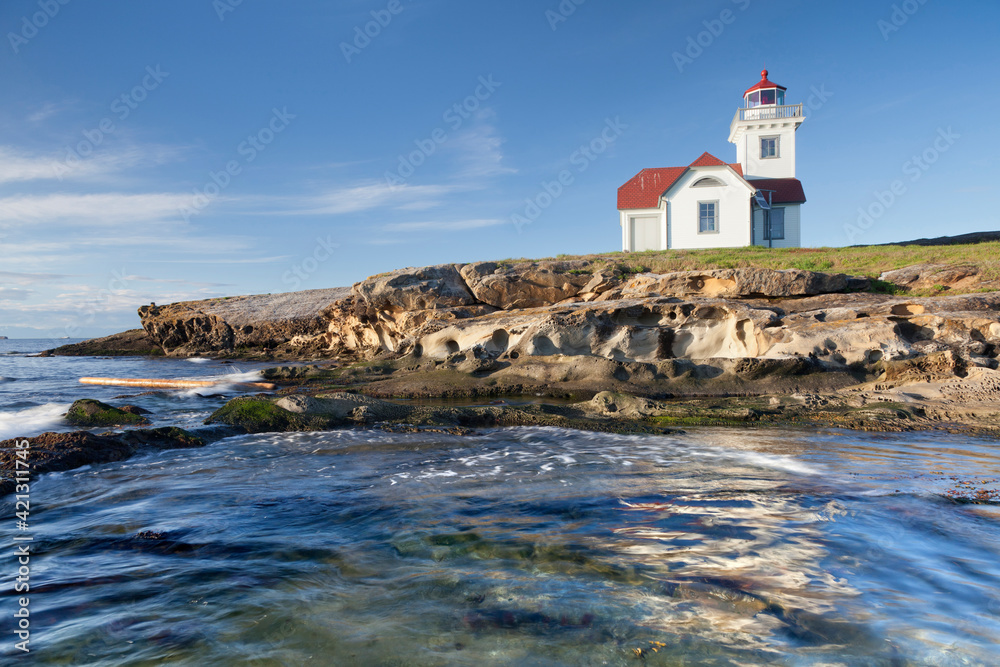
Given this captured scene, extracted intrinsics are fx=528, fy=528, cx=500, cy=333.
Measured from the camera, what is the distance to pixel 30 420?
8.66 metres

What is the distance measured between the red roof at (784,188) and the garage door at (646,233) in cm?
627

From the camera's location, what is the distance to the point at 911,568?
3.34 meters

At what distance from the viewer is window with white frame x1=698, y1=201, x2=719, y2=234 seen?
27.3m

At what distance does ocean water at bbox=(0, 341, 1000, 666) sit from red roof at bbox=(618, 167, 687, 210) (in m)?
24.2

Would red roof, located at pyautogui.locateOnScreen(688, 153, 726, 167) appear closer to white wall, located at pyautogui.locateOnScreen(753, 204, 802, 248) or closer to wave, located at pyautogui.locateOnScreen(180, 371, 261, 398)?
white wall, located at pyautogui.locateOnScreen(753, 204, 802, 248)

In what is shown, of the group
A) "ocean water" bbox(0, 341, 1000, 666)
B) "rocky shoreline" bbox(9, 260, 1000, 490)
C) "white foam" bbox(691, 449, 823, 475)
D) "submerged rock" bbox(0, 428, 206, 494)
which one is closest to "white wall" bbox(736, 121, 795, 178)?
"rocky shoreline" bbox(9, 260, 1000, 490)

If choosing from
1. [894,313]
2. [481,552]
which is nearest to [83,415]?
[481,552]

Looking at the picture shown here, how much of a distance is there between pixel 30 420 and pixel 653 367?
11.4 metres

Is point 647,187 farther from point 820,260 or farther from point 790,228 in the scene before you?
point 820,260

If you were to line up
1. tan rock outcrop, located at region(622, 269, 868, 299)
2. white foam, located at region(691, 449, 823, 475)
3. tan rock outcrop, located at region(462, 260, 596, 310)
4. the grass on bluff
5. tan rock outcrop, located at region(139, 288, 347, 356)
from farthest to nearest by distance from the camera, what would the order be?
tan rock outcrop, located at region(139, 288, 347, 356), tan rock outcrop, located at region(462, 260, 596, 310), the grass on bluff, tan rock outcrop, located at region(622, 269, 868, 299), white foam, located at region(691, 449, 823, 475)

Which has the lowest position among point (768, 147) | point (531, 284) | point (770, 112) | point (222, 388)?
point (222, 388)

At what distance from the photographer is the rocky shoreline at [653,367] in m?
8.23

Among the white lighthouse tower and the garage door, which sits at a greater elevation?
the white lighthouse tower

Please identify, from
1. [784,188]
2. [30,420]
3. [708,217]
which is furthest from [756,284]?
[784,188]
